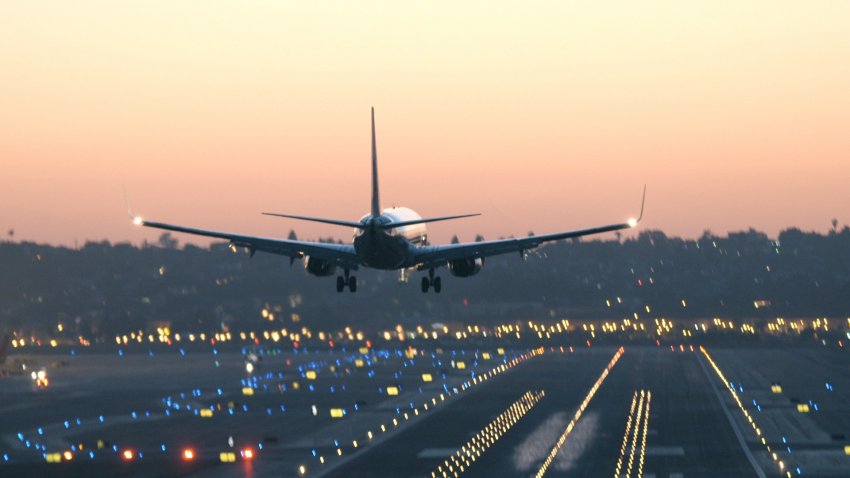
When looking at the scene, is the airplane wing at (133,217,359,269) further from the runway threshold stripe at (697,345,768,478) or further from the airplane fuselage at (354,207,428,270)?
the runway threshold stripe at (697,345,768,478)

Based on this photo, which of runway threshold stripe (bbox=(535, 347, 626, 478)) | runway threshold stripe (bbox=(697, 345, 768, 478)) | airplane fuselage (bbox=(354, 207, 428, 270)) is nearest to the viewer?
airplane fuselage (bbox=(354, 207, 428, 270))

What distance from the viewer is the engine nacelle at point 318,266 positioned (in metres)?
85.6

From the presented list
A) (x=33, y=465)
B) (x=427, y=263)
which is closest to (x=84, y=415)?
(x=33, y=465)

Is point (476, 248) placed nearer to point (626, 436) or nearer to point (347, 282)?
point (347, 282)

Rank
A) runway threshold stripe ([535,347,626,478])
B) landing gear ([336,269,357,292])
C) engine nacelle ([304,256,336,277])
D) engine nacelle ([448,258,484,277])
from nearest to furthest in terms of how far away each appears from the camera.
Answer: engine nacelle ([304,256,336,277])
landing gear ([336,269,357,292])
engine nacelle ([448,258,484,277])
runway threshold stripe ([535,347,626,478])

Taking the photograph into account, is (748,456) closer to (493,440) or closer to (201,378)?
(493,440)

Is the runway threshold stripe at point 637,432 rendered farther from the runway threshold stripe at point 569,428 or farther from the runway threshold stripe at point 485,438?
the runway threshold stripe at point 485,438

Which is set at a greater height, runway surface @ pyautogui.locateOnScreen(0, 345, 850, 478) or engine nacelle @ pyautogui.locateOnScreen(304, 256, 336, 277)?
engine nacelle @ pyautogui.locateOnScreen(304, 256, 336, 277)

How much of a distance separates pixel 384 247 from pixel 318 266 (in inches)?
285

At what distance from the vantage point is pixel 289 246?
84.4 metres

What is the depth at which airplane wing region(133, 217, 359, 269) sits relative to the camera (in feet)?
271

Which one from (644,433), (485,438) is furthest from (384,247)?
(644,433)

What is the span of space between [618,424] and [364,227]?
56.3 meters

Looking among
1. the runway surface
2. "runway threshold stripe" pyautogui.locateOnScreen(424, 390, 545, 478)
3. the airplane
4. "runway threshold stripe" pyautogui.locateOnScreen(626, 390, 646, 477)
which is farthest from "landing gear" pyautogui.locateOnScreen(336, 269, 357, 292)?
"runway threshold stripe" pyautogui.locateOnScreen(626, 390, 646, 477)
